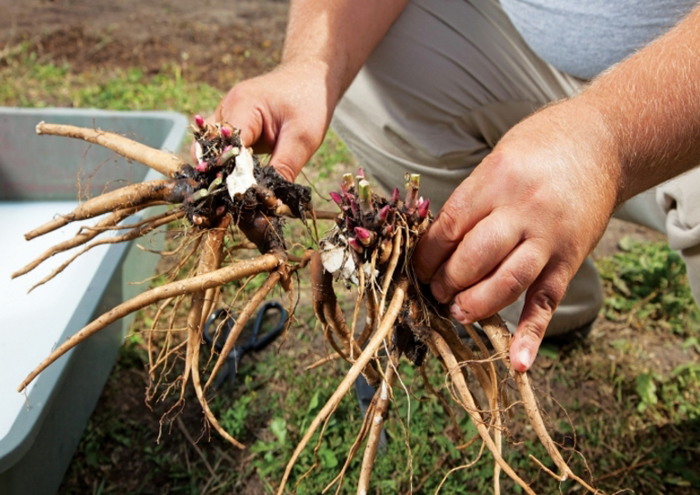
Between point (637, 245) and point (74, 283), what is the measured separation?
2.25 meters

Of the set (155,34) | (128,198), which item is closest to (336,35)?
(128,198)

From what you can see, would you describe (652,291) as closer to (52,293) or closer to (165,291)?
(165,291)

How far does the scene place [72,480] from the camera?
1.52 m

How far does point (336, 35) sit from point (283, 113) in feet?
1.05

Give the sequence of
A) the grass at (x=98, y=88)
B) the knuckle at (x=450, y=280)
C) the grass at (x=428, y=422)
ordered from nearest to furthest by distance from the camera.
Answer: the knuckle at (x=450, y=280), the grass at (x=428, y=422), the grass at (x=98, y=88)

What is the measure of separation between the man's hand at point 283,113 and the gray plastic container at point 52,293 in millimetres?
342

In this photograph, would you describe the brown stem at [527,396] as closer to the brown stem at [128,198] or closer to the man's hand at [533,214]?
the man's hand at [533,214]

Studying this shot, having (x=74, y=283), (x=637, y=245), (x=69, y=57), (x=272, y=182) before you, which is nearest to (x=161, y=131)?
(x=74, y=283)

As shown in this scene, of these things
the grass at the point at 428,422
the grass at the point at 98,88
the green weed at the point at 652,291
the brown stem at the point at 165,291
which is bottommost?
the grass at the point at 98,88

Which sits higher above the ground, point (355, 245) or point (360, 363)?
point (355, 245)

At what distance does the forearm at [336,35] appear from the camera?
1.49 m

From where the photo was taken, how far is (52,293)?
2.05 m

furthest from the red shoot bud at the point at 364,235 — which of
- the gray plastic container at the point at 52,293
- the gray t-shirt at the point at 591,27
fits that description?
the gray t-shirt at the point at 591,27

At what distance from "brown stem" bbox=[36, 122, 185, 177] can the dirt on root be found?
2052 millimetres
